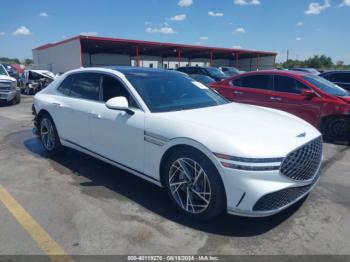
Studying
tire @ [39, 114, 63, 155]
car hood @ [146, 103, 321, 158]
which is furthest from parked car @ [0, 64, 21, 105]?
car hood @ [146, 103, 321, 158]

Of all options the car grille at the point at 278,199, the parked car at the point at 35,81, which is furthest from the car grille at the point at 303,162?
the parked car at the point at 35,81

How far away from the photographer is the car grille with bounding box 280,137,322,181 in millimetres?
2850

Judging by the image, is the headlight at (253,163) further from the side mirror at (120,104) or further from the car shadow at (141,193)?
the side mirror at (120,104)

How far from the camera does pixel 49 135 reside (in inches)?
216

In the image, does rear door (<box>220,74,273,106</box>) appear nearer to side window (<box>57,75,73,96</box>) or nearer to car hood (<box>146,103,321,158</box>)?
car hood (<box>146,103,321,158</box>)

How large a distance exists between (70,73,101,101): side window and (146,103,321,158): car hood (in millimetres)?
1392

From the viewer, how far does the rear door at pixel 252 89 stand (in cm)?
743

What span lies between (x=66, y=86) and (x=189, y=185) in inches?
122

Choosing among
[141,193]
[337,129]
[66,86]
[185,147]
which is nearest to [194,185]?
[185,147]

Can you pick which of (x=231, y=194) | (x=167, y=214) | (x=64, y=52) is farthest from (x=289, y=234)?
(x=64, y=52)

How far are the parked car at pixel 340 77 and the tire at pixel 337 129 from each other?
392 centimetres

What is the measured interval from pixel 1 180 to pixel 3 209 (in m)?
1.08

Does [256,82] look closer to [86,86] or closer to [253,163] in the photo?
[86,86]

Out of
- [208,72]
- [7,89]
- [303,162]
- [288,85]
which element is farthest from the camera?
[208,72]
